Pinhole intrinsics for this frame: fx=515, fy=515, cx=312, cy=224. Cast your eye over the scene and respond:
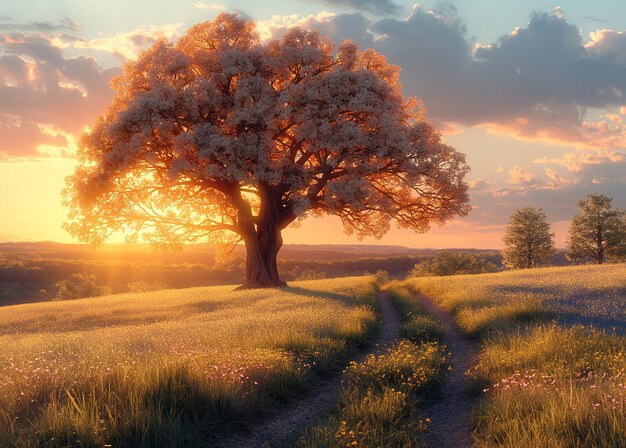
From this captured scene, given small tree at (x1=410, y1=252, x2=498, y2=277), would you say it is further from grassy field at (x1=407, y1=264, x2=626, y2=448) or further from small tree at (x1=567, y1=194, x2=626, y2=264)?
grassy field at (x1=407, y1=264, x2=626, y2=448)

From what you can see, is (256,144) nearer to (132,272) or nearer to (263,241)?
(263,241)

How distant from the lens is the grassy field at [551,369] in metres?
6.69

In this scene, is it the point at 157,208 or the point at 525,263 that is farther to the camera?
the point at 525,263

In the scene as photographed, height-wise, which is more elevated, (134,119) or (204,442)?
(134,119)

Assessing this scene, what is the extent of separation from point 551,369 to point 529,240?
6549cm

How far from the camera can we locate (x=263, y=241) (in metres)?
36.8

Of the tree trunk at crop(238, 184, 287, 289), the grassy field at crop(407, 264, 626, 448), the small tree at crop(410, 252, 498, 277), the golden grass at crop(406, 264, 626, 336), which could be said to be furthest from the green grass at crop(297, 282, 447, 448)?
the small tree at crop(410, 252, 498, 277)

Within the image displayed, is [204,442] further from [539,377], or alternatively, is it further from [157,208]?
[157,208]

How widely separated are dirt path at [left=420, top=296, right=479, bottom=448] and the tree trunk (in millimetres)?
22661

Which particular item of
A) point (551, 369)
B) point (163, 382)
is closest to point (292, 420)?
point (163, 382)

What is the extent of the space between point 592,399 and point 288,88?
88.6 feet

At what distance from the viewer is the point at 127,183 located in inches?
1351

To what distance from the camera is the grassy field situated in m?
6.69

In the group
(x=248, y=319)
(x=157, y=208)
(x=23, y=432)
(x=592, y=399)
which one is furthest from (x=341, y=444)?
(x=157, y=208)
